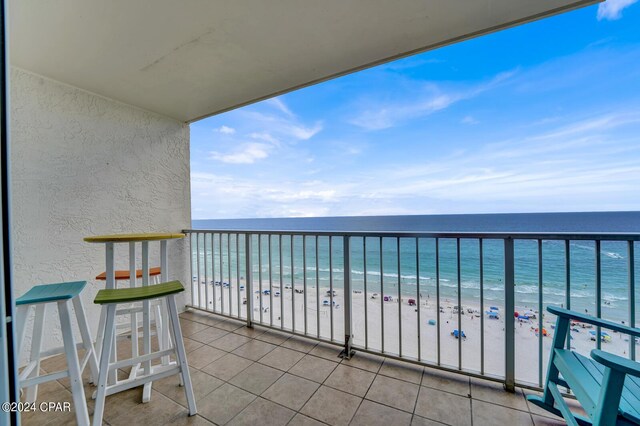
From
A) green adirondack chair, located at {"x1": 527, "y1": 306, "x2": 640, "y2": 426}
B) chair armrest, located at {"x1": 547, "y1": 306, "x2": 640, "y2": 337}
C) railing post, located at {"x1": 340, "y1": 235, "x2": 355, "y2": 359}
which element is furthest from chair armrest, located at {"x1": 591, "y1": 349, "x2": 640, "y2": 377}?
railing post, located at {"x1": 340, "y1": 235, "x2": 355, "y2": 359}

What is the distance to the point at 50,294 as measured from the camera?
1.31 m

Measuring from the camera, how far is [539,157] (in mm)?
13641

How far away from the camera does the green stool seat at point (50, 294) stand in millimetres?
1225

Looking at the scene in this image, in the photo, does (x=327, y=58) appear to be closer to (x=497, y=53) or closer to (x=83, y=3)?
(x=83, y=3)

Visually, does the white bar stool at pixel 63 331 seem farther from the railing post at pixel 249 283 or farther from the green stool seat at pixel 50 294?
the railing post at pixel 249 283

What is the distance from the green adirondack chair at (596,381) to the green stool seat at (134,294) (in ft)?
6.30

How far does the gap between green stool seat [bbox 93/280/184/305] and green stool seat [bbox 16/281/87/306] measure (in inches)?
6.3

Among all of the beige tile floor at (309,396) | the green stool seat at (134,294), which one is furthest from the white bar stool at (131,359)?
the beige tile floor at (309,396)

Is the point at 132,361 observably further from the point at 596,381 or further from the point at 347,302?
the point at 596,381

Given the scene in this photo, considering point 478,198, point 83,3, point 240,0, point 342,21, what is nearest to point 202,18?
point 240,0

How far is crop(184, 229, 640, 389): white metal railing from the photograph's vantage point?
1636mm

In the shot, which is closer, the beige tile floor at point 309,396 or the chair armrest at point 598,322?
the chair armrest at point 598,322

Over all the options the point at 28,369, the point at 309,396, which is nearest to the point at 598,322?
the point at 309,396

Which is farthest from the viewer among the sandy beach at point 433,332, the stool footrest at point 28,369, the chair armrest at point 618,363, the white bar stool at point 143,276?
the sandy beach at point 433,332
